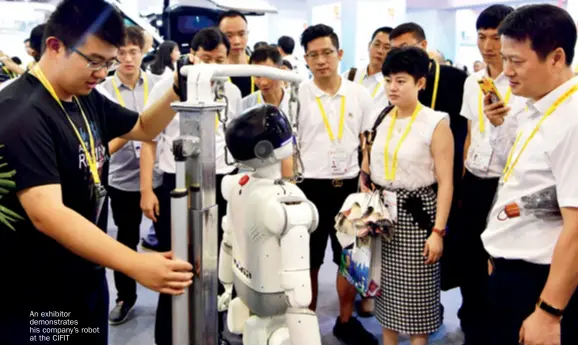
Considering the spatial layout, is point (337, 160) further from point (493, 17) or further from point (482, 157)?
point (493, 17)

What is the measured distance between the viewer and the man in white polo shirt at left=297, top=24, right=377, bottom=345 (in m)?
2.62

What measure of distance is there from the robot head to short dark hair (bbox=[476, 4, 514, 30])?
132cm

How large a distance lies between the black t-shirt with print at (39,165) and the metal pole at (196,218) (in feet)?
1.14

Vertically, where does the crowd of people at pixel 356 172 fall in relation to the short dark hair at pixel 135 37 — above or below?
below

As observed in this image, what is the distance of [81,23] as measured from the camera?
132 centimetres

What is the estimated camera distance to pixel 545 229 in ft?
4.64

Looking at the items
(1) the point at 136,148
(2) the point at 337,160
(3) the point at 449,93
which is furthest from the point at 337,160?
(1) the point at 136,148

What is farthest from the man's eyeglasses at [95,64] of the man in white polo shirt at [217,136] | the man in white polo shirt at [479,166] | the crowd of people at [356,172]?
the man in white polo shirt at [479,166]

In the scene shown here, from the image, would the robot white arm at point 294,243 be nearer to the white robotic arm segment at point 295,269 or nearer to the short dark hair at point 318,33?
the white robotic arm segment at point 295,269

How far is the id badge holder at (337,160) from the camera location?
8.56ft

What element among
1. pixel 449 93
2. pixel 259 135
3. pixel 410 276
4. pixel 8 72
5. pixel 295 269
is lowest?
pixel 410 276

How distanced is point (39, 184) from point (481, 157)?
1.87m

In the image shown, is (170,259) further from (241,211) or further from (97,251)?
(241,211)

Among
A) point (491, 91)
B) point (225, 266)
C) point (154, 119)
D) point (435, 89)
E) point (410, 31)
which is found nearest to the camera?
point (154, 119)
